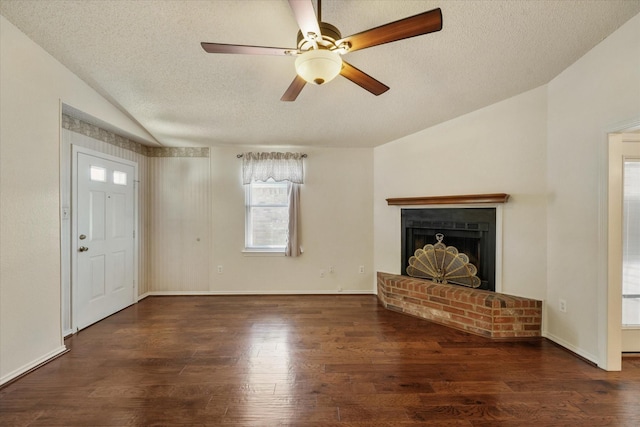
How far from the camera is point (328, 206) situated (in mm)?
4254

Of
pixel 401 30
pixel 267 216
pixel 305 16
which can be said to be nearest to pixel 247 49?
pixel 305 16

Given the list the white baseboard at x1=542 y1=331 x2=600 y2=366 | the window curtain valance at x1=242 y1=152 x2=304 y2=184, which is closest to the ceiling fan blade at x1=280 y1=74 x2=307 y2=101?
the window curtain valance at x1=242 y1=152 x2=304 y2=184

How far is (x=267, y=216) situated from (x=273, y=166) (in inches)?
31.6

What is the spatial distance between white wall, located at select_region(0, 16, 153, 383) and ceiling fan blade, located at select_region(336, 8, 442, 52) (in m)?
2.53

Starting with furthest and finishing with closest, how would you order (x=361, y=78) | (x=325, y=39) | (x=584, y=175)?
(x=584, y=175), (x=361, y=78), (x=325, y=39)

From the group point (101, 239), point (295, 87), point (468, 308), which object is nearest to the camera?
point (295, 87)

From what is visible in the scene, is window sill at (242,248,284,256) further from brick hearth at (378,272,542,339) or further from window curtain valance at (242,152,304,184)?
brick hearth at (378,272,542,339)

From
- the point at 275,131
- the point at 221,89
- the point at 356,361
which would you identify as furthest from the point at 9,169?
the point at 356,361

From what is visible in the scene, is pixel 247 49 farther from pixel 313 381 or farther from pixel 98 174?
pixel 98 174

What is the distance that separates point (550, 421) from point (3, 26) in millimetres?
4583

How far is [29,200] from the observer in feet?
7.16

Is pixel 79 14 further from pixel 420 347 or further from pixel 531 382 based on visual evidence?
pixel 531 382

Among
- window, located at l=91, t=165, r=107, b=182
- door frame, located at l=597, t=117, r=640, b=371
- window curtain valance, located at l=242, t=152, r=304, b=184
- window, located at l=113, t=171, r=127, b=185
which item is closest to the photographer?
door frame, located at l=597, t=117, r=640, b=371

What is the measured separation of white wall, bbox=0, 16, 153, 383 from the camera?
79.0 inches
